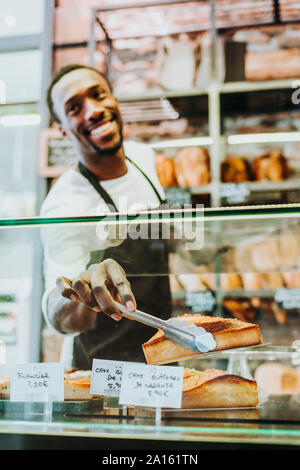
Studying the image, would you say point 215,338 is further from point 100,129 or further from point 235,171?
point 235,171

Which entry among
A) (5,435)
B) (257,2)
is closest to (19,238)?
(5,435)

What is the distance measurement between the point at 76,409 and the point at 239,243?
0.63 meters

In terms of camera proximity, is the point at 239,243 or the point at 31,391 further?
the point at 239,243

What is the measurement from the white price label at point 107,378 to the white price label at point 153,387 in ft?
0.25

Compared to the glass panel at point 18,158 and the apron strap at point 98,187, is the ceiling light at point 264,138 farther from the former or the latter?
the glass panel at point 18,158

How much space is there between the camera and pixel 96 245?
1.20 metres

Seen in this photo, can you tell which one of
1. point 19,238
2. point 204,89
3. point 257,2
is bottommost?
point 19,238

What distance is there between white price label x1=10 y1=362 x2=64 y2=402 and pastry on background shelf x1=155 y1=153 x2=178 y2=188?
1.83 m

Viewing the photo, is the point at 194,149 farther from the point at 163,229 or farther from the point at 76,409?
the point at 76,409

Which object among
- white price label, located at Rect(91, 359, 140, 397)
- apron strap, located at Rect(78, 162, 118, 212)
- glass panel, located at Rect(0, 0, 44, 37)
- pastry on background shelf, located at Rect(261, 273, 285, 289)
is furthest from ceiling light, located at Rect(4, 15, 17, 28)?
white price label, located at Rect(91, 359, 140, 397)

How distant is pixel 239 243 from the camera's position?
1.34 m

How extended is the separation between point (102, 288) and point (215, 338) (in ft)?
0.93

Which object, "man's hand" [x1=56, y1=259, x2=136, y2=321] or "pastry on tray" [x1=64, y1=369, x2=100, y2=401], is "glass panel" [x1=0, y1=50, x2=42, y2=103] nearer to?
"man's hand" [x1=56, y1=259, x2=136, y2=321]
